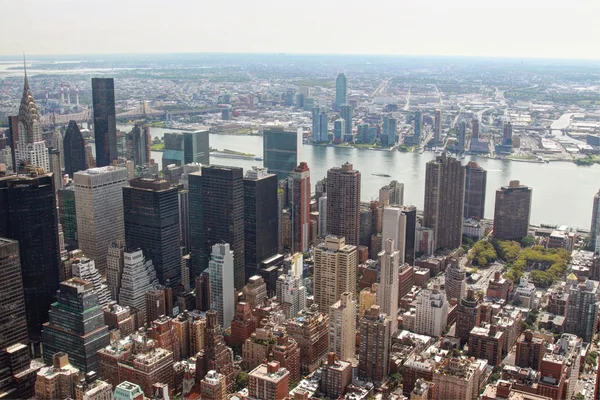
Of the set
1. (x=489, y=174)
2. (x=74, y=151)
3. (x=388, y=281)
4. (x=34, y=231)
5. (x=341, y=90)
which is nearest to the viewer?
(x=34, y=231)

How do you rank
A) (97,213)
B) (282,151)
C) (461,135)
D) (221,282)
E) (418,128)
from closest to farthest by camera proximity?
(221,282) → (97,213) → (282,151) → (461,135) → (418,128)

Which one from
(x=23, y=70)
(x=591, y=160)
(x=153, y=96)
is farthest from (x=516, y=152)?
(x=23, y=70)

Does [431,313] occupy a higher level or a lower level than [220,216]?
lower

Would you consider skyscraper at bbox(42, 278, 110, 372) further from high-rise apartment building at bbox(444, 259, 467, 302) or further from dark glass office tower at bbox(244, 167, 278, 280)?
high-rise apartment building at bbox(444, 259, 467, 302)

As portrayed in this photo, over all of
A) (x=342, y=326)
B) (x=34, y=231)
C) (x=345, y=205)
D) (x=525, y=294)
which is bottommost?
(x=525, y=294)

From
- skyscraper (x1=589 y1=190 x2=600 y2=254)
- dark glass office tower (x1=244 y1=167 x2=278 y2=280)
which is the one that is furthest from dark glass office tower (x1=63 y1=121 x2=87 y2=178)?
skyscraper (x1=589 y1=190 x2=600 y2=254)

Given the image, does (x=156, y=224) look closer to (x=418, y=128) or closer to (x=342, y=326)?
(x=342, y=326)

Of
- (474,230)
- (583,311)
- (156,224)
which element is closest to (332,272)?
(156,224)
